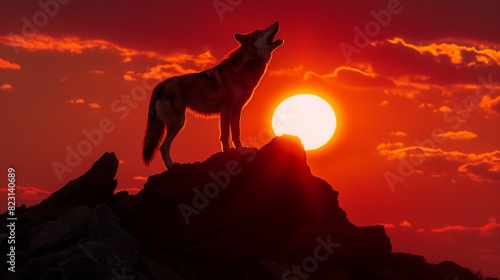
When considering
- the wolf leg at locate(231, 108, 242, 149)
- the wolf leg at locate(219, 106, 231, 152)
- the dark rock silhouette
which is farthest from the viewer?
the wolf leg at locate(231, 108, 242, 149)

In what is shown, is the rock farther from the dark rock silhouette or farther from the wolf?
the wolf

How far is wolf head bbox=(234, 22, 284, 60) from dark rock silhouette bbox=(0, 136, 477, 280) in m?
2.52

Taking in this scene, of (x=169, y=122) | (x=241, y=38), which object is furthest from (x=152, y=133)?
(x=241, y=38)

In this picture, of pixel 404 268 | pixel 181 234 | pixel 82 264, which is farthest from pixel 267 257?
pixel 82 264

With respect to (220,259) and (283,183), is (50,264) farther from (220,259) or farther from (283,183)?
(283,183)

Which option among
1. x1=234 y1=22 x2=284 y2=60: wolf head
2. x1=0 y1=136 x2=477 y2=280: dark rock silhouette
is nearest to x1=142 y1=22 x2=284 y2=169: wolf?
x1=234 y1=22 x2=284 y2=60: wolf head

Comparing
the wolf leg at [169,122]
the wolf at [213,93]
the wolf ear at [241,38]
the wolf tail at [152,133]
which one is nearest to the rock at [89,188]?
the wolf tail at [152,133]

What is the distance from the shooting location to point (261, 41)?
15.3 meters

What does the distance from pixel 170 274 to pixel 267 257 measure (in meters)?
2.43

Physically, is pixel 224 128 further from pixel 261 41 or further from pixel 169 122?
pixel 261 41

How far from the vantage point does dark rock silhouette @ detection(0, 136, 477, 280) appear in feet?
43.4

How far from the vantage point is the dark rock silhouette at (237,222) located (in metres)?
13.2

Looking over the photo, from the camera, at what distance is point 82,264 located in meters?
10.5

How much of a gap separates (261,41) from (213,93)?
5.97ft
